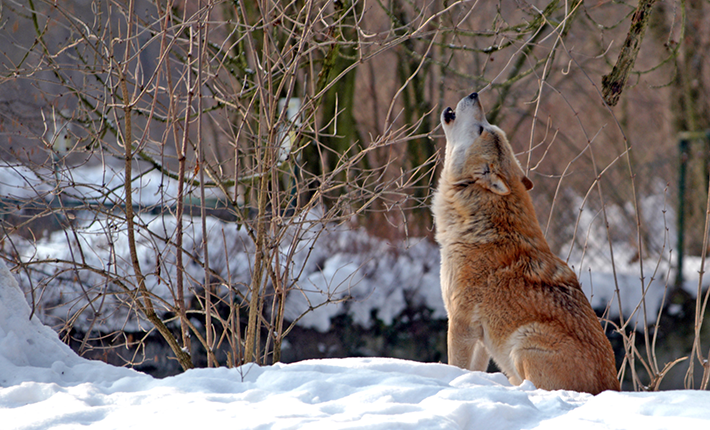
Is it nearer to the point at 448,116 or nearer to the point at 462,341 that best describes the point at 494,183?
the point at 448,116

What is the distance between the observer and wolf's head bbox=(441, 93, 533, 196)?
3969 millimetres

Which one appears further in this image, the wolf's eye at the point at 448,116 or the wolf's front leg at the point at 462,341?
the wolf's eye at the point at 448,116

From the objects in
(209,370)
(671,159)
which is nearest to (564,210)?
(671,159)

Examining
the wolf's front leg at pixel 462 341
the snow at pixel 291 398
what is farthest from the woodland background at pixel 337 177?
the wolf's front leg at pixel 462 341

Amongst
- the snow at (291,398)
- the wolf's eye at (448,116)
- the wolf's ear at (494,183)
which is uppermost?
the wolf's eye at (448,116)

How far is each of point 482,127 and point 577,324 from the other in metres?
1.53

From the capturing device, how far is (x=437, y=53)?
10.8 metres

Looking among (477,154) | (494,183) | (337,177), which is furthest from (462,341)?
(337,177)

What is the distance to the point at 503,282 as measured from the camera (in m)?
3.53

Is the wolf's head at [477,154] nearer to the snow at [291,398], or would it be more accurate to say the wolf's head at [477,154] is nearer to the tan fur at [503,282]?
the tan fur at [503,282]

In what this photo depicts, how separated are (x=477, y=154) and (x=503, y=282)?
978 mm

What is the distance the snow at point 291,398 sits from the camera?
2164mm

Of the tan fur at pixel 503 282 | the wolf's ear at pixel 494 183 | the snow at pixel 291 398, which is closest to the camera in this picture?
the snow at pixel 291 398

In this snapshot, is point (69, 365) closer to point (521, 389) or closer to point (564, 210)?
point (521, 389)
